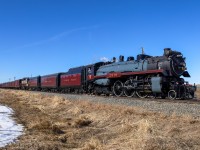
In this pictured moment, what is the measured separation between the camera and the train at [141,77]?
22328 mm

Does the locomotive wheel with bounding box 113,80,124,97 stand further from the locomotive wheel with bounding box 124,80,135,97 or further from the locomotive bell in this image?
the locomotive bell

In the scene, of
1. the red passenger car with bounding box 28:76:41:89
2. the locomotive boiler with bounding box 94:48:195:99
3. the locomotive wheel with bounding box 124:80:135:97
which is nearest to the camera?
the locomotive boiler with bounding box 94:48:195:99

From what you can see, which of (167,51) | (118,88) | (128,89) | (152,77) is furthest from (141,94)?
(167,51)

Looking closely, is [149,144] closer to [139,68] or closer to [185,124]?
[185,124]

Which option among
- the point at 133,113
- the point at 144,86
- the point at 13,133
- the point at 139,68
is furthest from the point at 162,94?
the point at 13,133

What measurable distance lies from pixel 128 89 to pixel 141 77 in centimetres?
170

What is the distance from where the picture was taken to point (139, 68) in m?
25.6

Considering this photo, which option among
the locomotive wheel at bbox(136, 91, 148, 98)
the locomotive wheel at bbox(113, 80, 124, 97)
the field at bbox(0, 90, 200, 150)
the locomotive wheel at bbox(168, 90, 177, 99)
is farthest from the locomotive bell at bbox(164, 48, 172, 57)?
the field at bbox(0, 90, 200, 150)

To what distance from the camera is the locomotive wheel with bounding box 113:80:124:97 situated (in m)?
27.0

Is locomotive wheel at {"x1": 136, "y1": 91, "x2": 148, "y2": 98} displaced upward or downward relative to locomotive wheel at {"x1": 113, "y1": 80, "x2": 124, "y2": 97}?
downward

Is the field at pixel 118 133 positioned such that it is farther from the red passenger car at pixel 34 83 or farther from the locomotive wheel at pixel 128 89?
the red passenger car at pixel 34 83

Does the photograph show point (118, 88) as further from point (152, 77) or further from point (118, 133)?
point (118, 133)

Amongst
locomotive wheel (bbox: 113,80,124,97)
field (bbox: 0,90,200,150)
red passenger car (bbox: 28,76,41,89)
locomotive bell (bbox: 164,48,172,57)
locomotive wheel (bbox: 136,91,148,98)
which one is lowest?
field (bbox: 0,90,200,150)

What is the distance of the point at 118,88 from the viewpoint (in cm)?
2734
